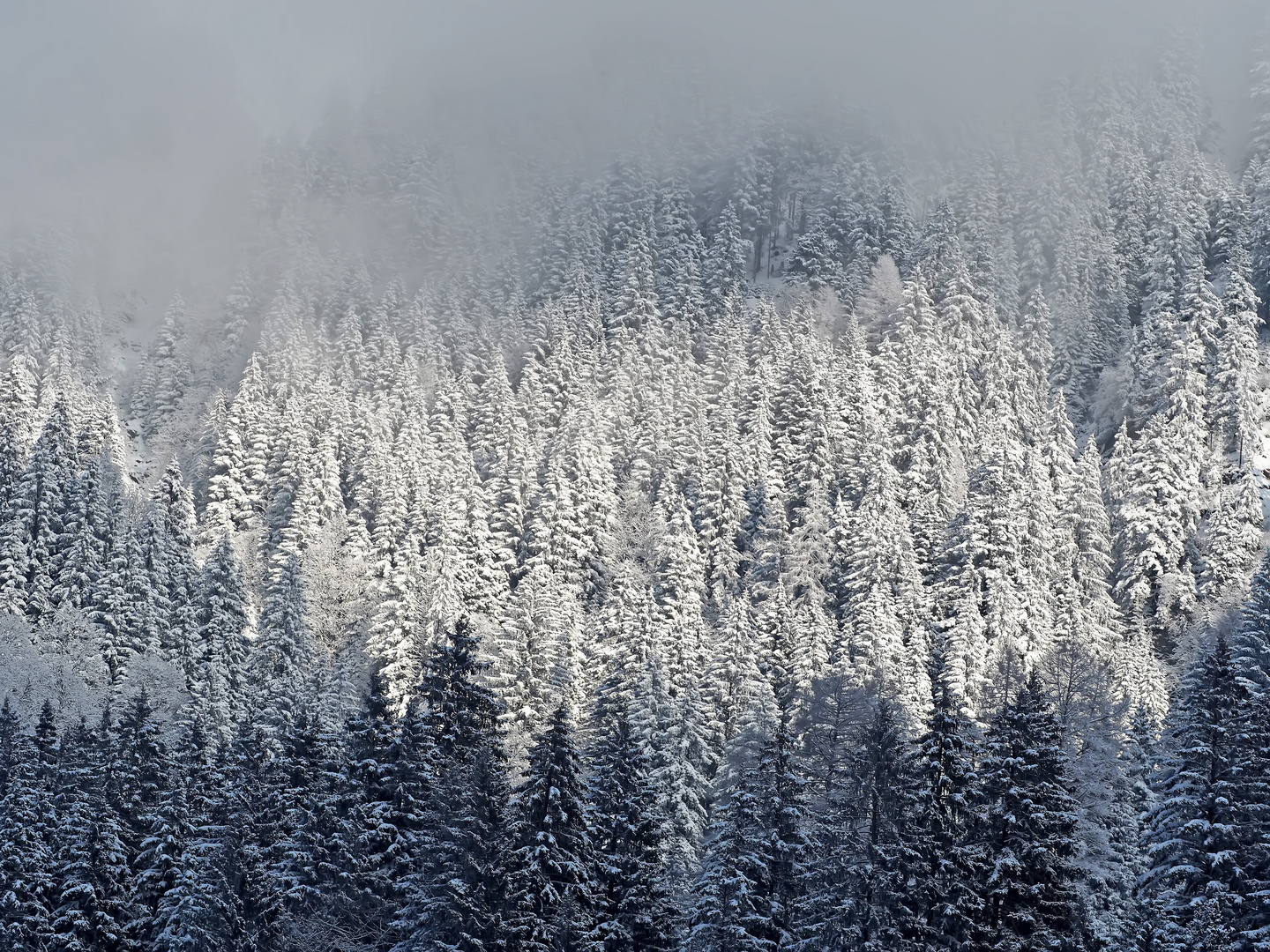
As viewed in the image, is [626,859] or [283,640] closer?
[626,859]

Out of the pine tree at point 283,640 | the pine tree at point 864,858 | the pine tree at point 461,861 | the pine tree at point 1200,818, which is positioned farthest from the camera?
the pine tree at point 283,640

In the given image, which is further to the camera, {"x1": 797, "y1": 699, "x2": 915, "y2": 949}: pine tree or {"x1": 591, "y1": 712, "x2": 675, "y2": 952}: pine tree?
{"x1": 591, "y1": 712, "x2": 675, "y2": 952}: pine tree

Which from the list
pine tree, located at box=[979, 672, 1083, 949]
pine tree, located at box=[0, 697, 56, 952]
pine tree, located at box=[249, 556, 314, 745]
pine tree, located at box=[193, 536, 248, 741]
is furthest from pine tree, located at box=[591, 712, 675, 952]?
pine tree, located at box=[193, 536, 248, 741]

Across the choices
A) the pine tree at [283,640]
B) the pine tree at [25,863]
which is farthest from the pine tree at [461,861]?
the pine tree at [283,640]

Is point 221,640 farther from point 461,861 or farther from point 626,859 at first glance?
point 626,859

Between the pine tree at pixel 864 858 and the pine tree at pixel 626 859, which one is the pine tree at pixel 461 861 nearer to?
the pine tree at pixel 626 859

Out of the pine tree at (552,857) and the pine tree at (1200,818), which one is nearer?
the pine tree at (1200,818)

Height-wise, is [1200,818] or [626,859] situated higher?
[626,859]

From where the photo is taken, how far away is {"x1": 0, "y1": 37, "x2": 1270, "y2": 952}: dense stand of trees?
35969mm

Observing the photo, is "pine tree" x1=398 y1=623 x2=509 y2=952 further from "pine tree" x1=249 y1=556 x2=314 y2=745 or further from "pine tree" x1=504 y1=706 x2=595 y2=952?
"pine tree" x1=249 y1=556 x2=314 y2=745

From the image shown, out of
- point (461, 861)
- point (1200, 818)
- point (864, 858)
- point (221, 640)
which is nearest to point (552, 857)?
point (461, 861)

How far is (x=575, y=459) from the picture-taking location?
8794 centimetres

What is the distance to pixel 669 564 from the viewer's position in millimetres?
71500

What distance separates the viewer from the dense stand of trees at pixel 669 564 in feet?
118
